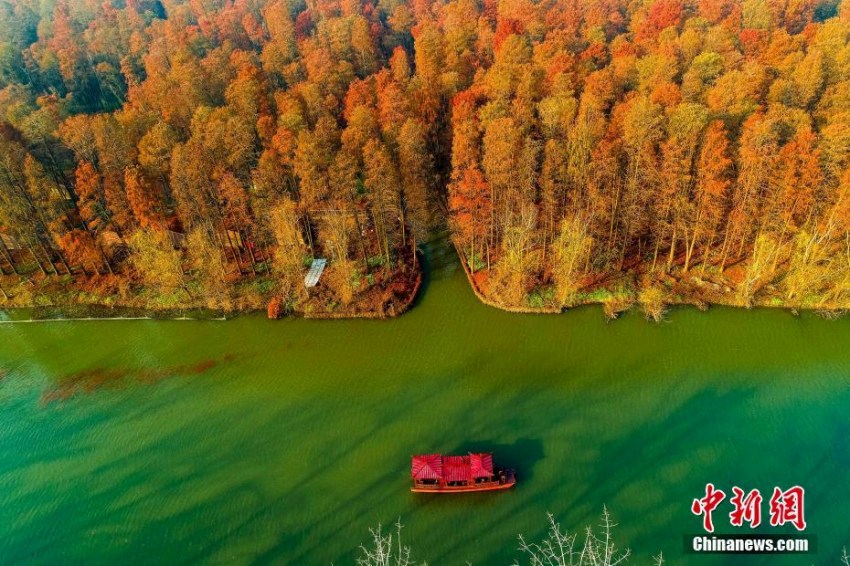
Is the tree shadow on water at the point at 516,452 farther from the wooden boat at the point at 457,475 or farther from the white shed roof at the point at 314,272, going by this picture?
the white shed roof at the point at 314,272

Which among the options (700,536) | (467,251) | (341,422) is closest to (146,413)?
(341,422)

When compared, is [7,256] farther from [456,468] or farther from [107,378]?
[456,468]

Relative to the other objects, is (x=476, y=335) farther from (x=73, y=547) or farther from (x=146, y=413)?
(x=73, y=547)

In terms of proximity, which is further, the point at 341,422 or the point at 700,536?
the point at 341,422

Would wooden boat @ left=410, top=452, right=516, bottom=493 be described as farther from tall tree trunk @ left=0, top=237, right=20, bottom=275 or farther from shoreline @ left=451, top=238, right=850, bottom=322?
tall tree trunk @ left=0, top=237, right=20, bottom=275

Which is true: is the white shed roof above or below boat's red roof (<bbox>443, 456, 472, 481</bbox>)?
above

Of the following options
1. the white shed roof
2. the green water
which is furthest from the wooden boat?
the white shed roof
